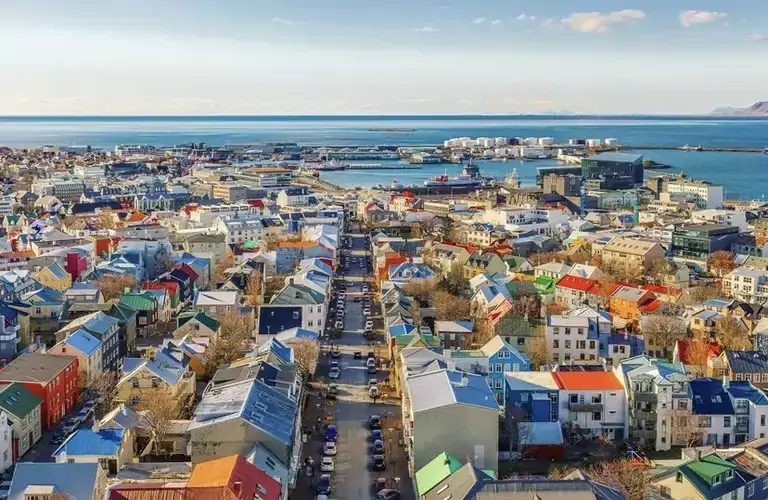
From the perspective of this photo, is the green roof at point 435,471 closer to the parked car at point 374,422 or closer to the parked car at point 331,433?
the parked car at point 331,433

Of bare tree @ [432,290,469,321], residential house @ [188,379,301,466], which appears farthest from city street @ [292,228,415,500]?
bare tree @ [432,290,469,321]

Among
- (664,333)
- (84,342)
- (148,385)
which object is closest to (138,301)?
(84,342)

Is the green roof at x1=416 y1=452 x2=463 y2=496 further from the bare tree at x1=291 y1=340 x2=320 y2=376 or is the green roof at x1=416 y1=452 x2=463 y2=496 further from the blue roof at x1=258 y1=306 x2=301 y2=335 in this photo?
the blue roof at x1=258 y1=306 x2=301 y2=335

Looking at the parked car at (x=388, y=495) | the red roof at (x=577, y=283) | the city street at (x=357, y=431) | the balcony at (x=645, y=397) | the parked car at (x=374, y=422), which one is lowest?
the city street at (x=357, y=431)

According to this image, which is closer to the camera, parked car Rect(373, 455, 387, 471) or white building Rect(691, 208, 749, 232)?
parked car Rect(373, 455, 387, 471)

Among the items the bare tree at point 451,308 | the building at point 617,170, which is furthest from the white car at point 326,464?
the building at point 617,170

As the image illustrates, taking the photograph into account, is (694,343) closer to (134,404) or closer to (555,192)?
(134,404)
